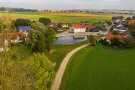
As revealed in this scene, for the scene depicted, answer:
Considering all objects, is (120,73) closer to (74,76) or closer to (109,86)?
(109,86)

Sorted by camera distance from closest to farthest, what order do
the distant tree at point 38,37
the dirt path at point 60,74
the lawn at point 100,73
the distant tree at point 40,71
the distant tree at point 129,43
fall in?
1. the distant tree at point 40,71
2. the lawn at point 100,73
3. the dirt path at point 60,74
4. the distant tree at point 38,37
5. the distant tree at point 129,43

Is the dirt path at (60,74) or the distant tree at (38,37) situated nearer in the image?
the dirt path at (60,74)

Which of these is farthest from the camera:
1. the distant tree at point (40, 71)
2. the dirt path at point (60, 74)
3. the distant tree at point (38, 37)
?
the distant tree at point (38, 37)

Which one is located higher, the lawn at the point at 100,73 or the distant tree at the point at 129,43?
the distant tree at the point at 129,43

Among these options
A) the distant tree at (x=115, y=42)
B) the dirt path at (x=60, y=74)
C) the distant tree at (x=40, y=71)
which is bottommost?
the dirt path at (x=60, y=74)

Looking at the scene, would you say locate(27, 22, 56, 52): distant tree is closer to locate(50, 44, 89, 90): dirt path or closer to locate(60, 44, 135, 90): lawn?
locate(50, 44, 89, 90): dirt path

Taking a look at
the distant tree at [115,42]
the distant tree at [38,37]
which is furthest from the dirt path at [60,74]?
the distant tree at [115,42]

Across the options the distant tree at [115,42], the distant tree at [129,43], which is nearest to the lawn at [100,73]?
the distant tree at [129,43]

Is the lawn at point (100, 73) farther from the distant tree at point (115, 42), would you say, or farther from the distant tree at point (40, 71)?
the distant tree at point (115, 42)

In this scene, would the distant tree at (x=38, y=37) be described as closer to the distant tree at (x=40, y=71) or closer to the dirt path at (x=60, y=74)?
the dirt path at (x=60, y=74)
